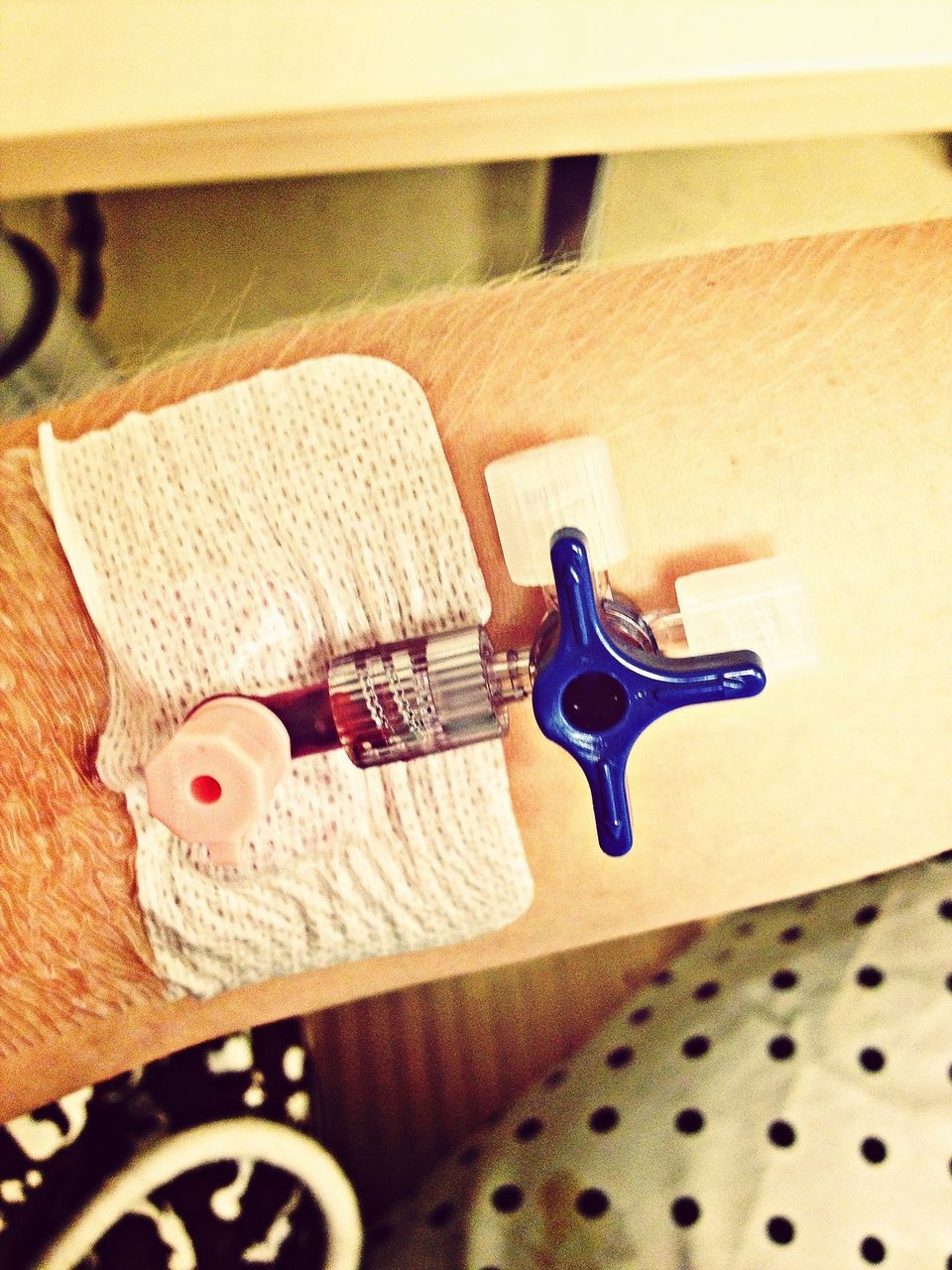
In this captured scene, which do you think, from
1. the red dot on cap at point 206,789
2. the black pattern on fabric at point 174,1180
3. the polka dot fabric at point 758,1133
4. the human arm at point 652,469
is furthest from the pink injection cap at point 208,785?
the polka dot fabric at point 758,1133

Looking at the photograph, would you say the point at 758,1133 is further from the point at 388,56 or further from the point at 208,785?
the point at 388,56

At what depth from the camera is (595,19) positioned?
567 millimetres

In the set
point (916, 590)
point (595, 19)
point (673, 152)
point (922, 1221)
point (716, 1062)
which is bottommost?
A: point (922, 1221)

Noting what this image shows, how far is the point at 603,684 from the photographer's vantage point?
0.50 meters

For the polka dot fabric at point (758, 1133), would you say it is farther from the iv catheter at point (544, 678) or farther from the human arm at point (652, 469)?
the iv catheter at point (544, 678)

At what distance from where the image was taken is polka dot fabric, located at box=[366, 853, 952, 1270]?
28.1 inches

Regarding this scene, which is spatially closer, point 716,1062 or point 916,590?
point 916,590

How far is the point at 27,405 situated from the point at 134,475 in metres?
0.66

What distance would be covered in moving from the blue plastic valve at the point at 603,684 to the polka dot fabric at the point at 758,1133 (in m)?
0.43

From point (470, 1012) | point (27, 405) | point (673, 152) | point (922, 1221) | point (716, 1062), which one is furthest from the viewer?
point (673, 152)

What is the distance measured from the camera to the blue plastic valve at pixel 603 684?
19.1 inches

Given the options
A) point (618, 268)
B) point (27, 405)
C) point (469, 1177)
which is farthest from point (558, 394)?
point (27, 405)

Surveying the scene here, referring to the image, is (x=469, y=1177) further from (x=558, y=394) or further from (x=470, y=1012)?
(x=558, y=394)

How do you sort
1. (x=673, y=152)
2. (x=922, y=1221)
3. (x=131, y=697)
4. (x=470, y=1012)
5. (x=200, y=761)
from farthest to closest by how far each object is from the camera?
(x=673, y=152)
(x=470, y=1012)
(x=922, y=1221)
(x=131, y=697)
(x=200, y=761)
